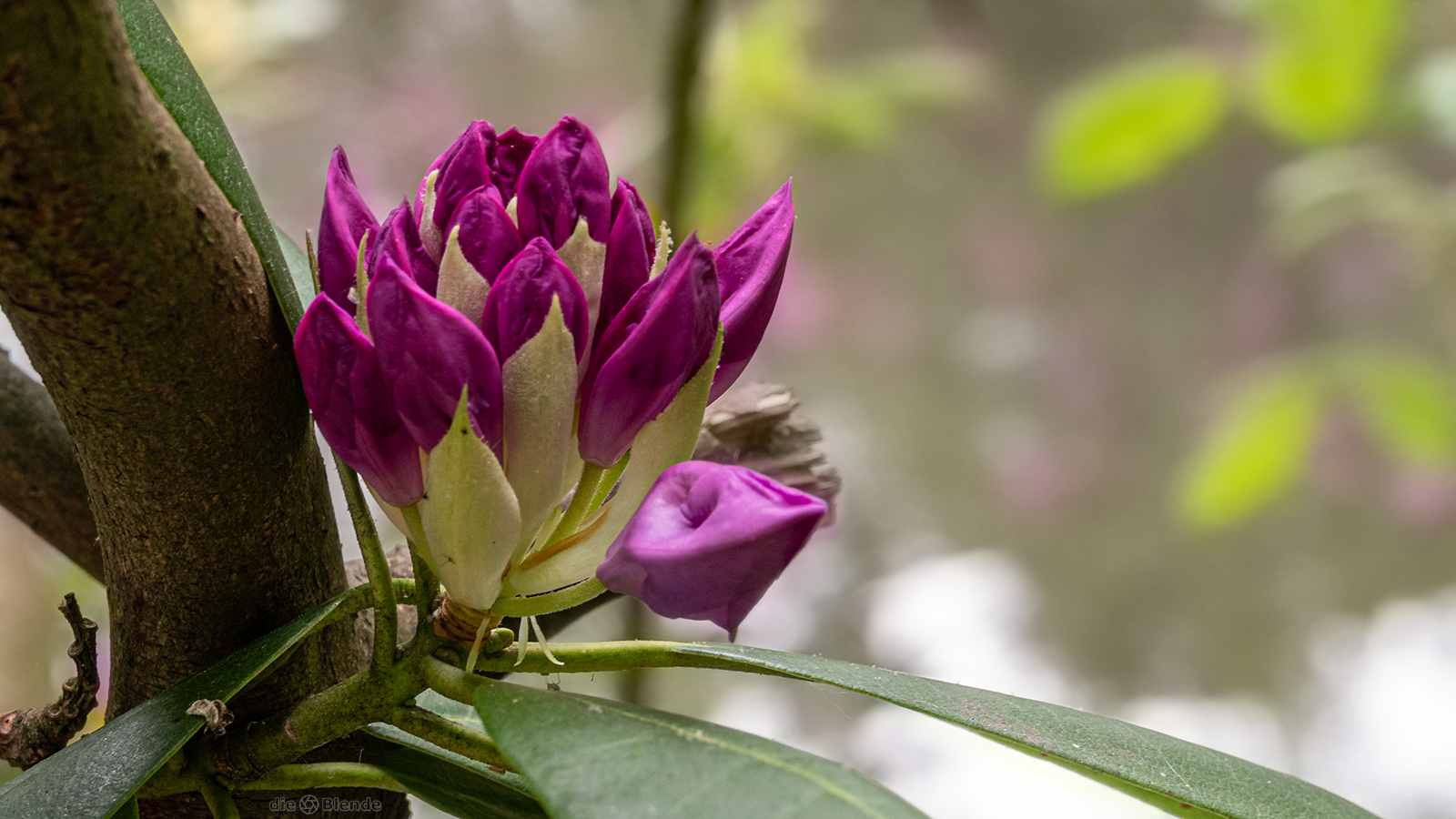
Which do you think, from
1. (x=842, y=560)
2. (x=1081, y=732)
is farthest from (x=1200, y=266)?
(x=1081, y=732)

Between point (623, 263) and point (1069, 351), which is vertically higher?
point (1069, 351)

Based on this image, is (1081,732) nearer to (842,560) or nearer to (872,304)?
(842,560)

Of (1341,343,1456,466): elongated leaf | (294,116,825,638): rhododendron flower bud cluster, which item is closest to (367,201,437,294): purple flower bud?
(294,116,825,638): rhododendron flower bud cluster

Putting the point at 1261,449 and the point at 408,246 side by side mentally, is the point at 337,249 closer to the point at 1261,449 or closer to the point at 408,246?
the point at 408,246

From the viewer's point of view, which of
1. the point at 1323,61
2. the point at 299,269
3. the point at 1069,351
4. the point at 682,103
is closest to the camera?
the point at 299,269

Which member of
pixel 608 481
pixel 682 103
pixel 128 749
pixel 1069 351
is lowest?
pixel 128 749

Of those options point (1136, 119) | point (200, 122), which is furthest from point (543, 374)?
point (1136, 119)

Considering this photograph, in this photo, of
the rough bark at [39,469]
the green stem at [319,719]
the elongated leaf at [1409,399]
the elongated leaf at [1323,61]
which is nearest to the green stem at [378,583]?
the green stem at [319,719]
